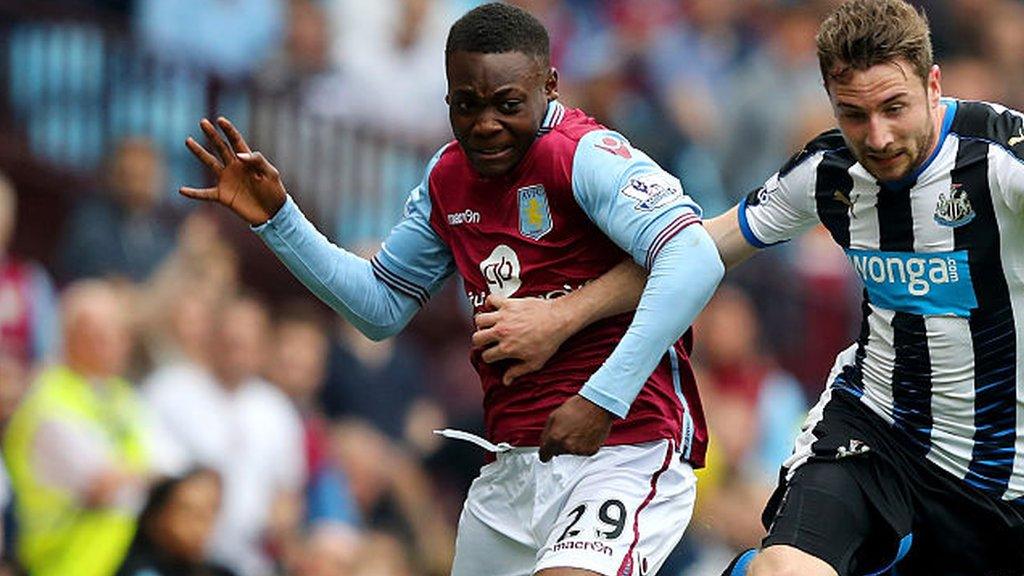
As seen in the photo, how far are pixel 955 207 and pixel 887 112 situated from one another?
338 mm

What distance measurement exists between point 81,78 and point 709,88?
506 centimetres

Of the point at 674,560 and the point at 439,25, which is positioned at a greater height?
the point at 439,25

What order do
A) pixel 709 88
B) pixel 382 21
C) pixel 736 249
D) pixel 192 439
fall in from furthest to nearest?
1. pixel 709 88
2. pixel 382 21
3. pixel 192 439
4. pixel 736 249

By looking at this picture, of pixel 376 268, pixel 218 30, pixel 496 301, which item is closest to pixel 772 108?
pixel 218 30

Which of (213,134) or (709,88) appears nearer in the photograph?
(213,134)

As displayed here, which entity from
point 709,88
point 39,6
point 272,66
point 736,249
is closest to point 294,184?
point 272,66

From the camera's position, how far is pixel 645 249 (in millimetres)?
5410

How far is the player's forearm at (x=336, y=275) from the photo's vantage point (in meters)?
5.87

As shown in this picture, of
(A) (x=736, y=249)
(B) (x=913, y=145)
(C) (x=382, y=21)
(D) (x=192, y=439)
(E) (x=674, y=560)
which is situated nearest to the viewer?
(B) (x=913, y=145)

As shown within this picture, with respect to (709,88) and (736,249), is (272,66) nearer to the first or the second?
(709,88)

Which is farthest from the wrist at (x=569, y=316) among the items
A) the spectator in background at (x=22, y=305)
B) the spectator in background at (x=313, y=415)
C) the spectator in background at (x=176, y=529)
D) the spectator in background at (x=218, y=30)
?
the spectator in background at (x=218, y=30)

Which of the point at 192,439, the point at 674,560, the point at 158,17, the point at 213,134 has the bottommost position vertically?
the point at 674,560

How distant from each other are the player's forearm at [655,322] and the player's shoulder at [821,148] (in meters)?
0.73

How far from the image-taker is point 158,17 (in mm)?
11664
